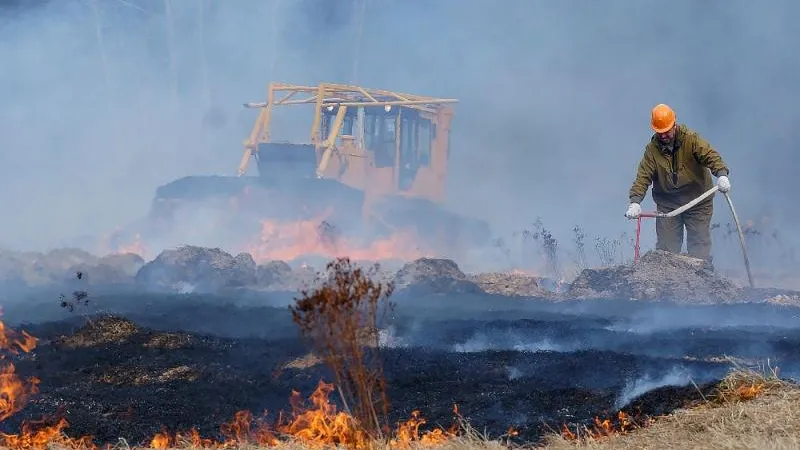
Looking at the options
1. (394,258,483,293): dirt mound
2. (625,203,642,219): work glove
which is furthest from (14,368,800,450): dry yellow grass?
(394,258,483,293): dirt mound

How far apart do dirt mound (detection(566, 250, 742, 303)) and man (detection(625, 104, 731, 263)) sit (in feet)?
1.03

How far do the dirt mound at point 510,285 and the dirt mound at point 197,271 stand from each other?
4.31m

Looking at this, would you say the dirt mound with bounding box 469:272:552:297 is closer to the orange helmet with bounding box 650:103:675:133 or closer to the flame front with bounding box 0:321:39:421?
the orange helmet with bounding box 650:103:675:133

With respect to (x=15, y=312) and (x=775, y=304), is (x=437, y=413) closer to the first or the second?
(x=775, y=304)

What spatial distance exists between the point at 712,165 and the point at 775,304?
2255mm

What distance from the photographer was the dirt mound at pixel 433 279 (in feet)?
48.5

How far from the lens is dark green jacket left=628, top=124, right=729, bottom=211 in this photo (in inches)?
412

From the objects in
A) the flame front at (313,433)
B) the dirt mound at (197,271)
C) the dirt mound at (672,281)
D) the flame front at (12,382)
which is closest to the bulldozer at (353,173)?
the dirt mound at (197,271)

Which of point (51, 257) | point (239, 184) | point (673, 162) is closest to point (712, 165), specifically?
point (673, 162)

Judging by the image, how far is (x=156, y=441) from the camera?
5.41 m

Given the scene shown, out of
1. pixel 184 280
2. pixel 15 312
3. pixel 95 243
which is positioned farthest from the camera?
pixel 95 243

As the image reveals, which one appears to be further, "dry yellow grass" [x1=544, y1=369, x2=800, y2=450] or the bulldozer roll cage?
the bulldozer roll cage

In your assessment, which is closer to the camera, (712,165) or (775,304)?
(712,165)

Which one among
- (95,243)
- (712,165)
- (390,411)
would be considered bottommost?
(95,243)
